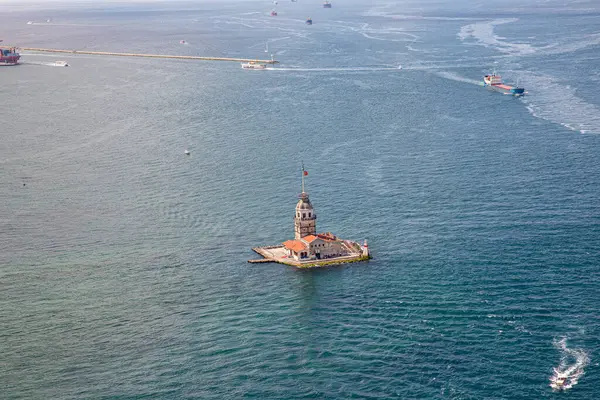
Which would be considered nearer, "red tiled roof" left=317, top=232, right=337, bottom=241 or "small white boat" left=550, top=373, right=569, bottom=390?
"small white boat" left=550, top=373, right=569, bottom=390

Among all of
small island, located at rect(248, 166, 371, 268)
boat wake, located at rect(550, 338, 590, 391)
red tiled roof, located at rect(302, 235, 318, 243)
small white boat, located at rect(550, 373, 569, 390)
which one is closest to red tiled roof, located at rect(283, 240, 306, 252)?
small island, located at rect(248, 166, 371, 268)

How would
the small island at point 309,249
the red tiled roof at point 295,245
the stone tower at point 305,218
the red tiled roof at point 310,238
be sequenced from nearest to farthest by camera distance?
the small island at point 309,249, the red tiled roof at point 310,238, the red tiled roof at point 295,245, the stone tower at point 305,218

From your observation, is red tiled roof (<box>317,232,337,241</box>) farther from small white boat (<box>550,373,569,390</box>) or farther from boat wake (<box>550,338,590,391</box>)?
small white boat (<box>550,373,569,390</box>)

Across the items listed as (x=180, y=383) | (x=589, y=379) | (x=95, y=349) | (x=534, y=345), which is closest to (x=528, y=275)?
(x=534, y=345)

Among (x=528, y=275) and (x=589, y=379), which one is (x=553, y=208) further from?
(x=589, y=379)

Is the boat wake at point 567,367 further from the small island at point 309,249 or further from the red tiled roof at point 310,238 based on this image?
the red tiled roof at point 310,238

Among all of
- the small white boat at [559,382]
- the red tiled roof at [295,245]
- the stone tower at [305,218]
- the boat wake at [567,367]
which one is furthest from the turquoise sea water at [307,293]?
the stone tower at [305,218]
